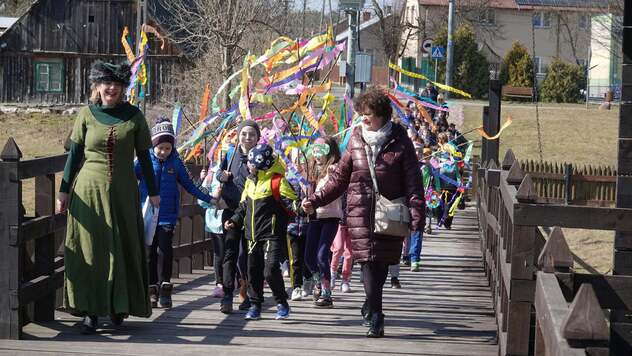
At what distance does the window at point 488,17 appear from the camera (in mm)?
67938

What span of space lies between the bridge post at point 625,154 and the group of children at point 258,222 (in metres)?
2.36

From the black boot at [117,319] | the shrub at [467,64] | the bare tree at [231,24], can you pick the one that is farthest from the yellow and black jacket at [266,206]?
the shrub at [467,64]

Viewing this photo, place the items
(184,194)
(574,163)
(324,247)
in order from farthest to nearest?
(574,163) < (184,194) < (324,247)

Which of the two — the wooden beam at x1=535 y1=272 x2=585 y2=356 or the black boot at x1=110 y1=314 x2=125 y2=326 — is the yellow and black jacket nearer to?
the black boot at x1=110 y1=314 x2=125 y2=326

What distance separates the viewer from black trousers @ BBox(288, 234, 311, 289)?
396 inches

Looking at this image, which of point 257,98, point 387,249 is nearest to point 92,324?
point 387,249

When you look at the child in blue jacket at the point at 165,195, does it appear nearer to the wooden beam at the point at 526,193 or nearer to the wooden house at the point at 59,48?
the wooden beam at the point at 526,193

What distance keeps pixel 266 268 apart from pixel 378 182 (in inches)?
52.3

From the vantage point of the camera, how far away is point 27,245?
8062 millimetres

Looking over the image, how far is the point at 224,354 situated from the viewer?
7.34 meters

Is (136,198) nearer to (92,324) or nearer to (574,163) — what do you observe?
(92,324)

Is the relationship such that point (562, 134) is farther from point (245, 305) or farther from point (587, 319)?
point (587, 319)

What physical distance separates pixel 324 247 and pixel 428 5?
191 ft

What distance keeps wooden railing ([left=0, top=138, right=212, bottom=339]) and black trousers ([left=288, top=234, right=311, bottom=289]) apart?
205cm
